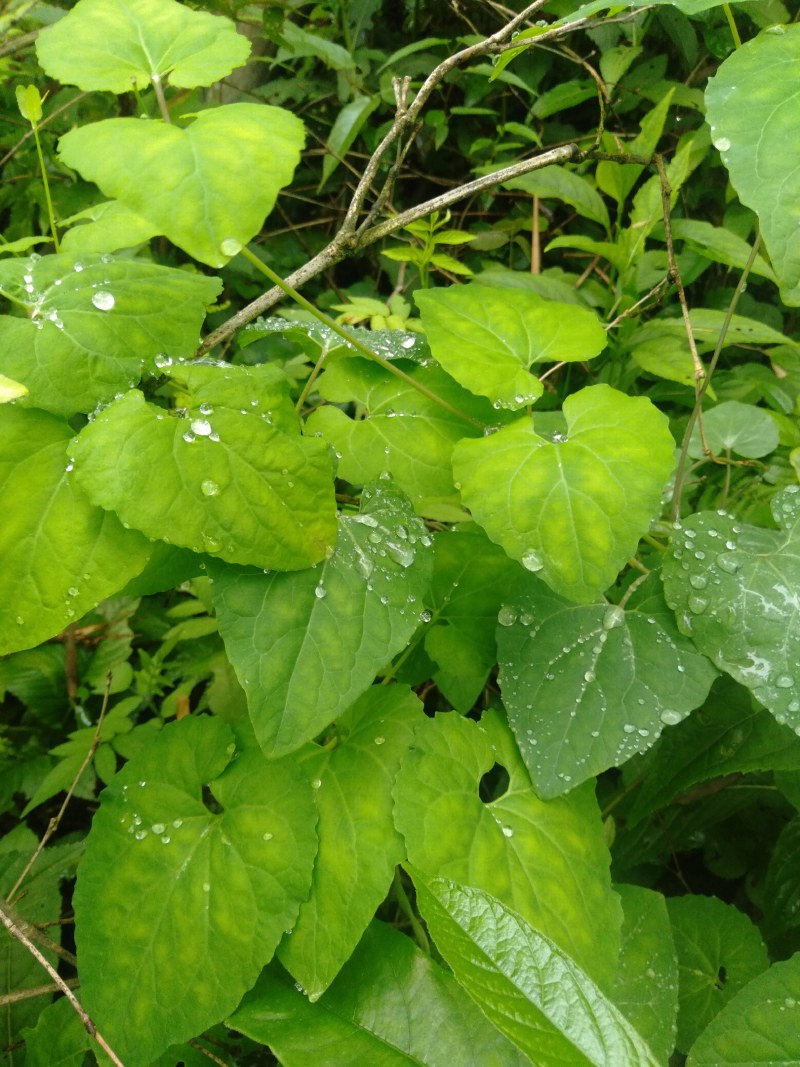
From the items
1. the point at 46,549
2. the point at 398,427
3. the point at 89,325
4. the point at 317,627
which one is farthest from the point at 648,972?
the point at 89,325

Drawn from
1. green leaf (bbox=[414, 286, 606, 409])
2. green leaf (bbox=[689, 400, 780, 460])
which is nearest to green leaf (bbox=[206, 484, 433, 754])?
green leaf (bbox=[414, 286, 606, 409])

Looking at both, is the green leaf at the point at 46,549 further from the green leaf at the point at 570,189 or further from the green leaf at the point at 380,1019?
the green leaf at the point at 570,189

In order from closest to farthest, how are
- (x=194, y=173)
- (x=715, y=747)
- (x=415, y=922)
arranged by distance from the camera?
(x=194, y=173), (x=415, y=922), (x=715, y=747)

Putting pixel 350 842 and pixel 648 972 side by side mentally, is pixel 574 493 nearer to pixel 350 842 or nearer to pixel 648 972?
pixel 350 842

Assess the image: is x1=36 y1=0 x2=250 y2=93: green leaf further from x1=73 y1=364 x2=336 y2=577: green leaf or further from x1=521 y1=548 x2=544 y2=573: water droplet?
x1=521 y1=548 x2=544 y2=573: water droplet

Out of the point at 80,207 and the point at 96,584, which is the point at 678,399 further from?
the point at 80,207
